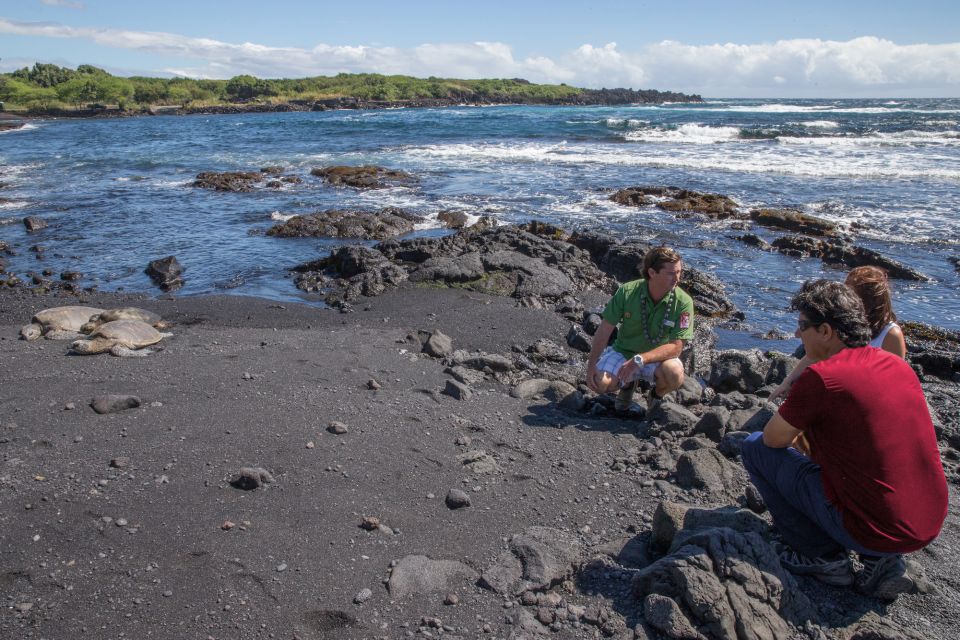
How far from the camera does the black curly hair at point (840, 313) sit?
322cm

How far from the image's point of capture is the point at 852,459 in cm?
303

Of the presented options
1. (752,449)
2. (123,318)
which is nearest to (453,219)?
(123,318)

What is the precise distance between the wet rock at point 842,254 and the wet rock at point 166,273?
37.9 feet

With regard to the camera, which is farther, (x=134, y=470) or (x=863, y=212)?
(x=863, y=212)

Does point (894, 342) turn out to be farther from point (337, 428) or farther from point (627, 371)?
point (337, 428)

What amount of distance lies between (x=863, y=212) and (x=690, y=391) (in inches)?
534

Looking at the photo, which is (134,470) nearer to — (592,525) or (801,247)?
(592,525)

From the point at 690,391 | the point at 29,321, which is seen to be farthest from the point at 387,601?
the point at 29,321

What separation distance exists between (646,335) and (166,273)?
8.33 metres

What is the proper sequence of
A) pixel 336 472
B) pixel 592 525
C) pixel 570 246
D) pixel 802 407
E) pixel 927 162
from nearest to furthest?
pixel 802 407, pixel 592 525, pixel 336 472, pixel 570 246, pixel 927 162

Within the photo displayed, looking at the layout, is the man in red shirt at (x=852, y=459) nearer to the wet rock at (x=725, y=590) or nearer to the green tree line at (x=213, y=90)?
the wet rock at (x=725, y=590)

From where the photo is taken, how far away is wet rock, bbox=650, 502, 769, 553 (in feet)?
11.6

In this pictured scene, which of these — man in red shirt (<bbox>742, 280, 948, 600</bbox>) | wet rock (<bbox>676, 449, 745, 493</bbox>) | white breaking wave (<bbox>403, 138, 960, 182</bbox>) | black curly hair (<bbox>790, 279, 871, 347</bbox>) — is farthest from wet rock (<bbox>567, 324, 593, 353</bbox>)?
white breaking wave (<bbox>403, 138, 960, 182</bbox>)

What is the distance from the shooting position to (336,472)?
170 inches
